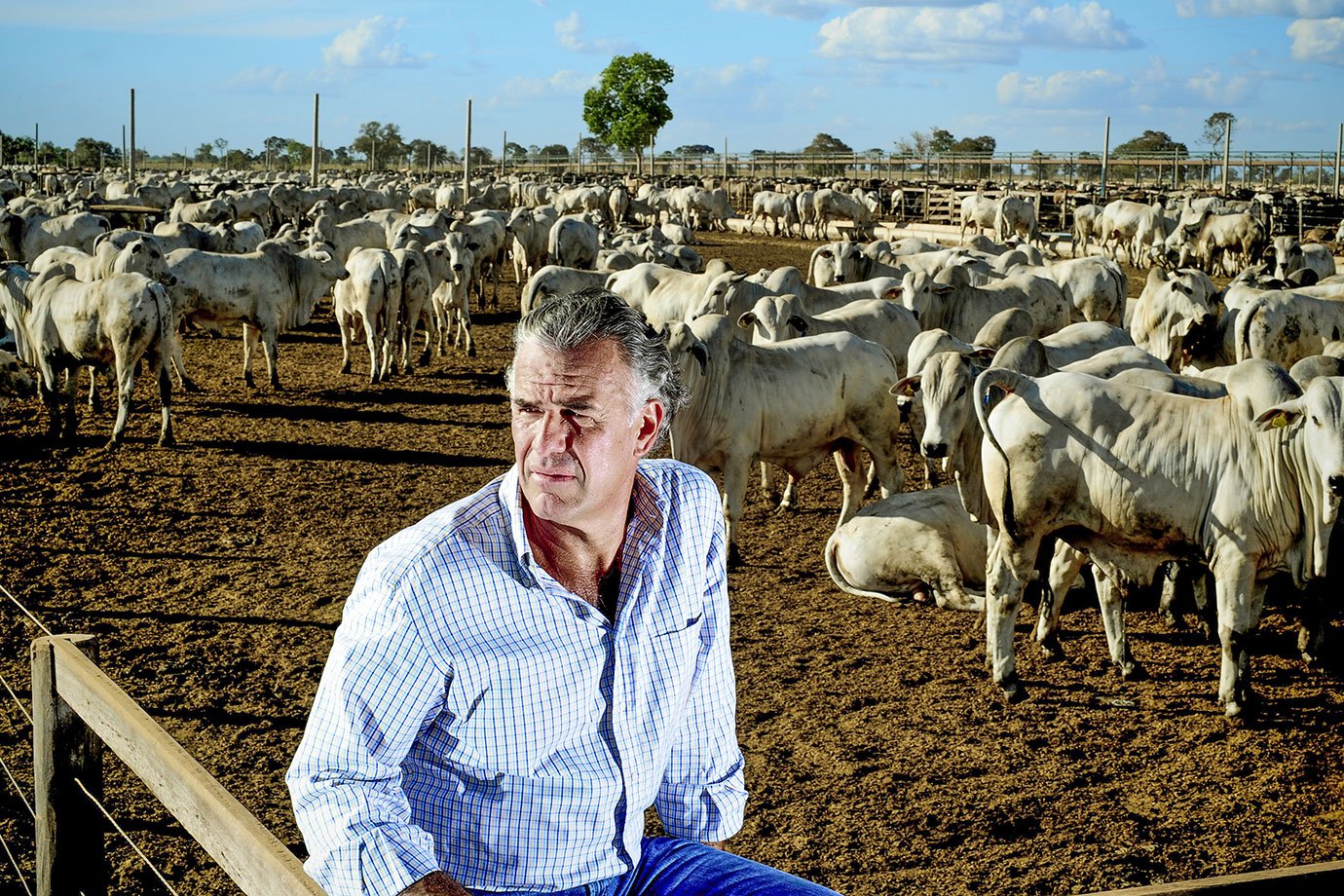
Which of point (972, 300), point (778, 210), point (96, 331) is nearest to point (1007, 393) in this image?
point (972, 300)

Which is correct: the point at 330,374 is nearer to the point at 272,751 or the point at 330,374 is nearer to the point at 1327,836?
the point at 272,751

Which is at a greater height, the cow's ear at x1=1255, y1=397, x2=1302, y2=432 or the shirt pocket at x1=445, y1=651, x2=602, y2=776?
the cow's ear at x1=1255, y1=397, x2=1302, y2=432

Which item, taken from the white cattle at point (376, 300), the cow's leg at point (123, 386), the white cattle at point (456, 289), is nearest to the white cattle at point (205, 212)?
the white cattle at point (456, 289)

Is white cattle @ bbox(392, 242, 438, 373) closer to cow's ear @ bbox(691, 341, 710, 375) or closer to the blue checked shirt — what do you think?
cow's ear @ bbox(691, 341, 710, 375)

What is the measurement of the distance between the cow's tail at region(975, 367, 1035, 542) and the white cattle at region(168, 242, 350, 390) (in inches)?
452

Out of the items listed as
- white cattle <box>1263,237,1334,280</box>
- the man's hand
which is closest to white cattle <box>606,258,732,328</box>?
white cattle <box>1263,237,1334,280</box>

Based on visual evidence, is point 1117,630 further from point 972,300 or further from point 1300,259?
point 1300,259

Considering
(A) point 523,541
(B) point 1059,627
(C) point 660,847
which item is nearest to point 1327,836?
(B) point 1059,627

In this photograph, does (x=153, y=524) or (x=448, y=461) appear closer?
(x=153, y=524)

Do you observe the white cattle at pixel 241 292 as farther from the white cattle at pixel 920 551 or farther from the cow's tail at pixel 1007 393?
the cow's tail at pixel 1007 393

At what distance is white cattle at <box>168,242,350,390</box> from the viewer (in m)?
16.1

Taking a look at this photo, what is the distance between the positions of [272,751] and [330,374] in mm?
12233

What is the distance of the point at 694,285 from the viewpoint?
16969mm

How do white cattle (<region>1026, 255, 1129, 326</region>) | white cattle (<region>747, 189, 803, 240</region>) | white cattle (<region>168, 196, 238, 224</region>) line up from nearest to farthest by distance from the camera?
white cattle (<region>1026, 255, 1129, 326</region>)
white cattle (<region>168, 196, 238, 224</region>)
white cattle (<region>747, 189, 803, 240</region>)
